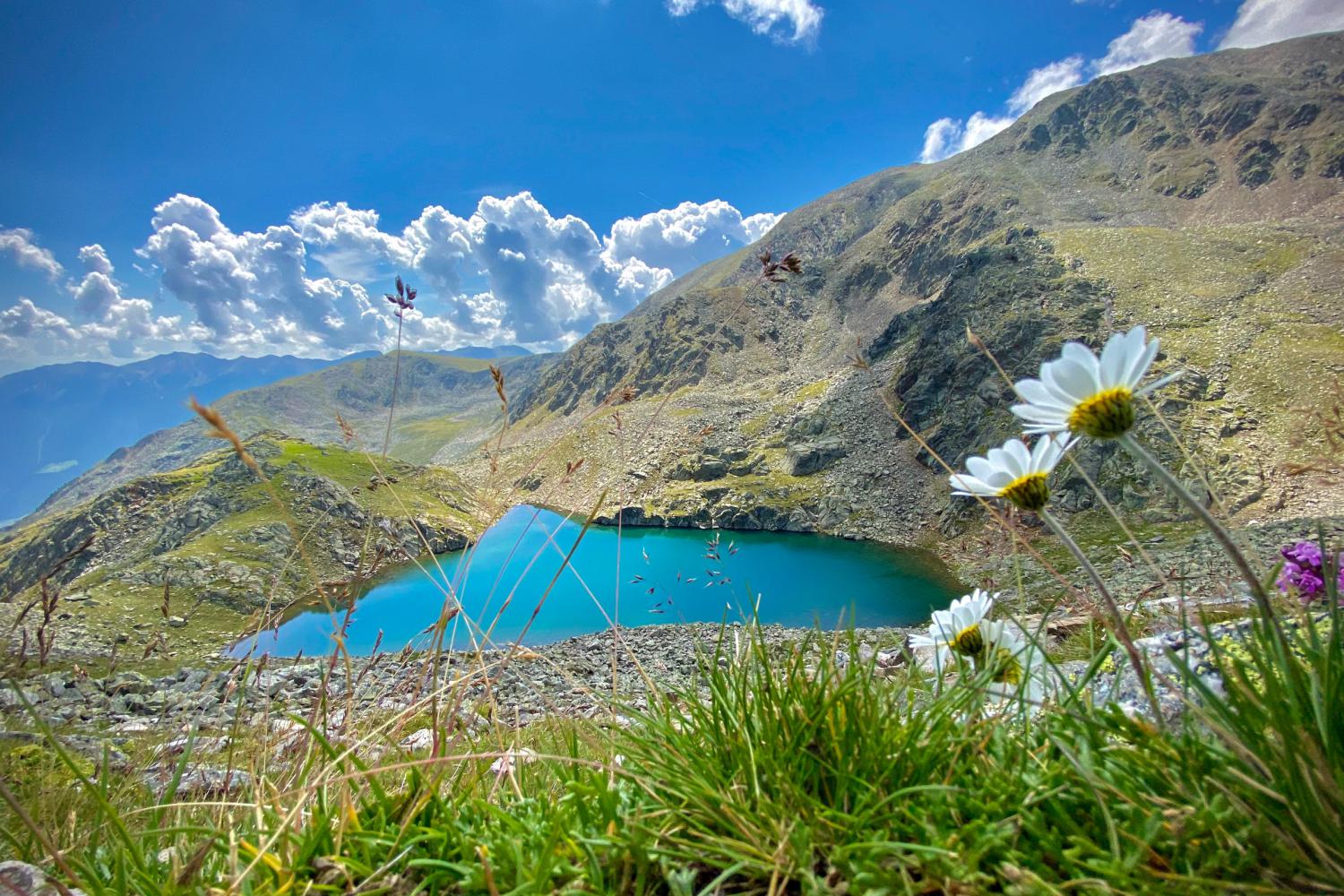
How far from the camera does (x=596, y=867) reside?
1040 millimetres

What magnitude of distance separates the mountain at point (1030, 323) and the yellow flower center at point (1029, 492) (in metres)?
0.84

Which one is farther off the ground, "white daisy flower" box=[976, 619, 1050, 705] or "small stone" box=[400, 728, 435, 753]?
"white daisy flower" box=[976, 619, 1050, 705]

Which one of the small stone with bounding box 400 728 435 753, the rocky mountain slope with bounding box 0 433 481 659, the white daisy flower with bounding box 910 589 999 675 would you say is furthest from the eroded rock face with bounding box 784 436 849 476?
the white daisy flower with bounding box 910 589 999 675

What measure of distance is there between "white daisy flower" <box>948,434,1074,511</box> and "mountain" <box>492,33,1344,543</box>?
31.8 inches

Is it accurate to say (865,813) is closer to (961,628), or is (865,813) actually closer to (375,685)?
(961,628)

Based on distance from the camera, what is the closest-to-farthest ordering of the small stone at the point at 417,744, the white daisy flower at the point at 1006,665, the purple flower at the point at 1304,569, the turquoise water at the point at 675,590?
the white daisy flower at the point at 1006,665
the small stone at the point at 417,744
the purple flower at the point at 1304,569
the turquoise water at the point at 675,590

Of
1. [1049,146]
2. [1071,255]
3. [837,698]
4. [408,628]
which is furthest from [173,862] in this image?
[1049,146]

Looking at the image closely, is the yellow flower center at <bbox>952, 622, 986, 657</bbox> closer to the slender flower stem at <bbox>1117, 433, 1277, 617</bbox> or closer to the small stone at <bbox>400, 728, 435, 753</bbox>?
the slender flower stem at <bbox>1117, 433, 1277, 617</bbox>

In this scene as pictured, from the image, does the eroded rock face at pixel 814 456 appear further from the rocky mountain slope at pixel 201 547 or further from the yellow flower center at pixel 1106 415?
the yellow flower center at pixel 1106 415

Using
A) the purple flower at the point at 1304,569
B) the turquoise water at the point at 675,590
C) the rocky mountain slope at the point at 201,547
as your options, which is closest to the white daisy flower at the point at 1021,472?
the purple flower at the point at 1304,569

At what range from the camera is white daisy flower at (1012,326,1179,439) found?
115cm

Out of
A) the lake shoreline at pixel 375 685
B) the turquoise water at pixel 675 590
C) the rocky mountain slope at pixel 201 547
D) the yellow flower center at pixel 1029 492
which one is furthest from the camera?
the turquoise water at pixel 675 590

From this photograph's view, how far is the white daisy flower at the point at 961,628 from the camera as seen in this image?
169 centimetres

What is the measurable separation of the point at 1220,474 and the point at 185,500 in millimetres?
81733
